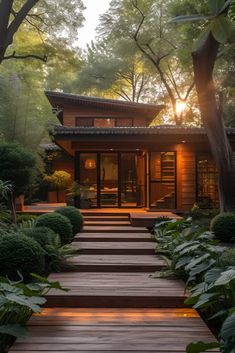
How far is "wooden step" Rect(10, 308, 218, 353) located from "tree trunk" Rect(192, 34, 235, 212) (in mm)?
6018

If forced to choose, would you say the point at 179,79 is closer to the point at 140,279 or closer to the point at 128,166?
the point at 128,166

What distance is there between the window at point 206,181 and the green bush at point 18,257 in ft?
30.5

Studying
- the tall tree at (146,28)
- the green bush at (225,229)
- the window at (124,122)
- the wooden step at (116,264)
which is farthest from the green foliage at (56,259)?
the tall tree at (146,28)

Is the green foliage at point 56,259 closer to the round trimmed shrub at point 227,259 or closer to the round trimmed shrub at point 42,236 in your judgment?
the round trimmed shrub at point 42,236

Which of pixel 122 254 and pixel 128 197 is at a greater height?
pixel 128 197

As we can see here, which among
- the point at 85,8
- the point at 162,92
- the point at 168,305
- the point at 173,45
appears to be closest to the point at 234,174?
the point at 168,305

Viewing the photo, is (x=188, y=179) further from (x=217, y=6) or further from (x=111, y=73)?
(x=111, y=73)

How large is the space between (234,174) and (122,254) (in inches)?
157

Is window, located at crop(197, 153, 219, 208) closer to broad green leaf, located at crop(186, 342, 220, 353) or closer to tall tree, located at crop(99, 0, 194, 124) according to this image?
tall tree, located at crop(99, 0, 194, 124)

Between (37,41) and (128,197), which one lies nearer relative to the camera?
(128,197)

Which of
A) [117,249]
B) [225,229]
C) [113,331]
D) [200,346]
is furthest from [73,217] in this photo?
[200,346]

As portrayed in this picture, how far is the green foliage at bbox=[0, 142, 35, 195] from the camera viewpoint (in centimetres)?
993

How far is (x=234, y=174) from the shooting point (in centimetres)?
1004

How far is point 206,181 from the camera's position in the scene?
45.4 ft
